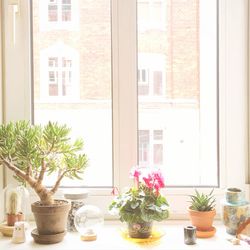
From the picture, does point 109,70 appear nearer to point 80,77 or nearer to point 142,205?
point 80,77

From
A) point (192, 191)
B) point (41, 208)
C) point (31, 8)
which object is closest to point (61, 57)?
point (31, 8)

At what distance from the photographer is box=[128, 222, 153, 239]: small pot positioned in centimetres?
200

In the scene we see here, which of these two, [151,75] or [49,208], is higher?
[151,75]

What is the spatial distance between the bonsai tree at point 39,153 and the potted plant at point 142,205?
0.25 m

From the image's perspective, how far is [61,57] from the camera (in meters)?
2.38

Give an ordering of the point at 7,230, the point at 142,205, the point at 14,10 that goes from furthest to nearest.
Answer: the point at 14,10
the point at 7,230
the point at 142,205

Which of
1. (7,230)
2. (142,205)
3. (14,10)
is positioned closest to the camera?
(142,205)

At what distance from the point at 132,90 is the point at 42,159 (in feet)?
1.97

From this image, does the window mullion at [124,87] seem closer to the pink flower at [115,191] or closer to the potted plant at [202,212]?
the pink flower at [115,191]

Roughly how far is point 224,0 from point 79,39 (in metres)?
0.76

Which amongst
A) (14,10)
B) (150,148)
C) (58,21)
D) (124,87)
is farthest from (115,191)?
(14,10)

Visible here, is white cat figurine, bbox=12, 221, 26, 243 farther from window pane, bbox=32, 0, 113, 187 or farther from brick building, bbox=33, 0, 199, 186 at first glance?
brick building, bbox=33, 0, 199, 186

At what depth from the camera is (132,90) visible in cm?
233

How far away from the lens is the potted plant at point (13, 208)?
2.13 metres
